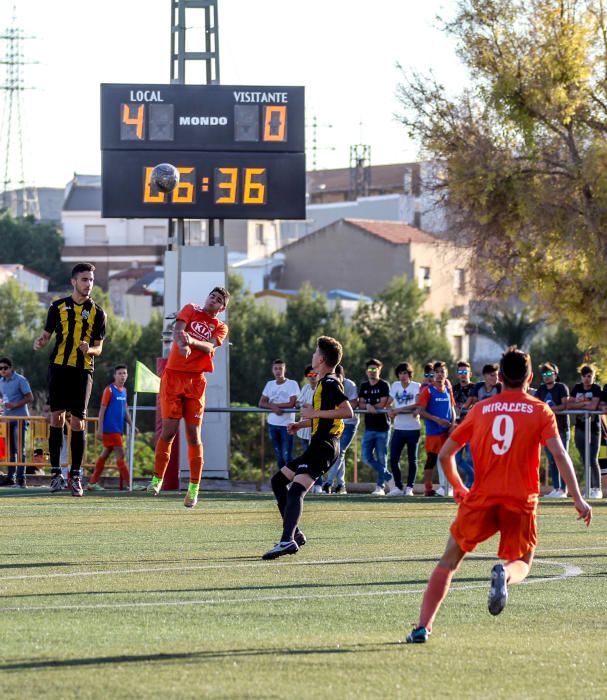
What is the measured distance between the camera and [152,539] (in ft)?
40.4

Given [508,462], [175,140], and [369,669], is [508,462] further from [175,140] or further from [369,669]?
[175,140]

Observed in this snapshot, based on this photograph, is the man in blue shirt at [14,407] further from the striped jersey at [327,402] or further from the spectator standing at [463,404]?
the striped jersey at [327,402]

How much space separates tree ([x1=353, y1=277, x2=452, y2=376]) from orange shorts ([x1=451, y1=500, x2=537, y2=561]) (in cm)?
7032

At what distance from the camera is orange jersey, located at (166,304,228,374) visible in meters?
13.6

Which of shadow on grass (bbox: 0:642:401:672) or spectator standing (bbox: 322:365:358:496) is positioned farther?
spectator standing (bbox: 322:365:358:496)

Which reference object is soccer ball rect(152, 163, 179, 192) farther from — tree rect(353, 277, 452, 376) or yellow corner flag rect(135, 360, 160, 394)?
tree rect(353, 277, 452, 376)

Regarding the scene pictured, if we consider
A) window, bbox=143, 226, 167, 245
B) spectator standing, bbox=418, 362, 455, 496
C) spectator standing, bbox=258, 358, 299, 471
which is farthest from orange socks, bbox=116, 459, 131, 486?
window, bbox=143, 226, 167, 245

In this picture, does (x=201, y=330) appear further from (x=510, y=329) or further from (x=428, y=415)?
(x=510, y=329)

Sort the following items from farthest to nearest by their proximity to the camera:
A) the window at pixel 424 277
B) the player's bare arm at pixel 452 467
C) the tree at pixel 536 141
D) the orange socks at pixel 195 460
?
the window at pixel 424 277, the tree at pixel 536 141, the orange socks at pixel 195 460, the player's bare arm at pixel 452 467

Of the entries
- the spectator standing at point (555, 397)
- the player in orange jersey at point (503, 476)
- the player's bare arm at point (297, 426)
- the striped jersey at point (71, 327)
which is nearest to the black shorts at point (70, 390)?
the striped jersey at point (71, 327)

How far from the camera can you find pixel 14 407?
2202cm

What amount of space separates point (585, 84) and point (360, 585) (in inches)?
945

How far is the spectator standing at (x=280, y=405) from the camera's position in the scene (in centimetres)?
2194

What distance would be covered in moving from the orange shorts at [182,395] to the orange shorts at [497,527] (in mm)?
6901
